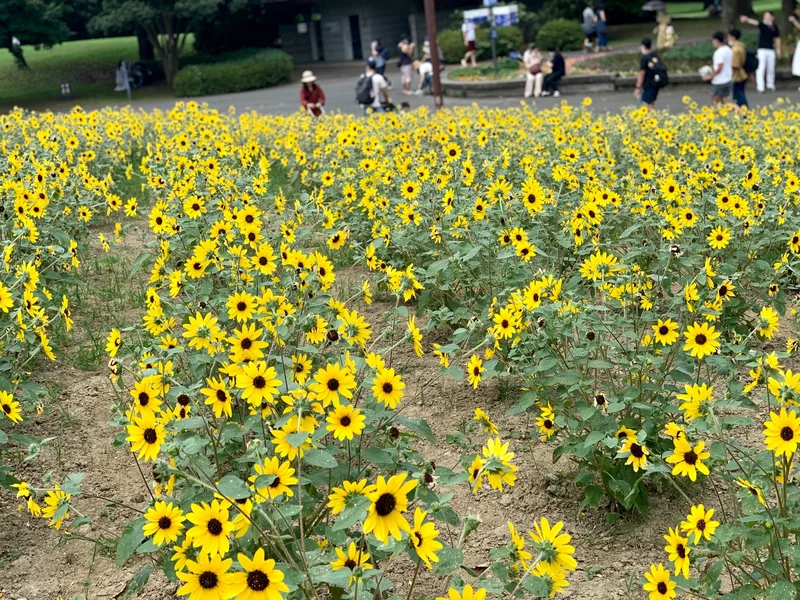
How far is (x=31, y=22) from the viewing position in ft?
83.7

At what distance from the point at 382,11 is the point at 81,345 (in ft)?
113

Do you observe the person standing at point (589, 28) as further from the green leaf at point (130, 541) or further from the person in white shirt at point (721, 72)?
the green leaf at point (130, 541)

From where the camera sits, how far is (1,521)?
325cm

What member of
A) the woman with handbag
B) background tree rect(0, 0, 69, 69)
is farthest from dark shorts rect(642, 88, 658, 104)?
background tree rect(0, 0, 69, 69)

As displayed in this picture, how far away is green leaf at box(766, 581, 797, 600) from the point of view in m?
2.15

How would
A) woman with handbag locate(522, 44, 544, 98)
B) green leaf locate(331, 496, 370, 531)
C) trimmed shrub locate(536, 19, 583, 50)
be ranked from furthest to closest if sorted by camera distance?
trimmed shrub locate(536, 19, 583, 50) < woman with handbag locate(522, 44, 544, 98) < green leaf locate(331, 496, 370, 531)

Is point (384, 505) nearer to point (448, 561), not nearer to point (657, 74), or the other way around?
point (448, 561)

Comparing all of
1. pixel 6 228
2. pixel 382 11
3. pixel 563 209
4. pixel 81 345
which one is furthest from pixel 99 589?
pixel 382 11

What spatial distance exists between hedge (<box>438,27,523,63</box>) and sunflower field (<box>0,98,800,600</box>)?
22.5 meters

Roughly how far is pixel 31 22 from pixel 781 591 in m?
27.0

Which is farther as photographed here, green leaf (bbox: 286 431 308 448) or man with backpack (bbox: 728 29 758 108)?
man with backpack (bbox: 728 29 758 108)

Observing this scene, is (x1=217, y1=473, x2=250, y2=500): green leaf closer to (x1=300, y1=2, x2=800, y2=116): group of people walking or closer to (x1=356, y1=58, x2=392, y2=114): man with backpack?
(x1=300, y1=2, x2=800, y2=116): group of people walking

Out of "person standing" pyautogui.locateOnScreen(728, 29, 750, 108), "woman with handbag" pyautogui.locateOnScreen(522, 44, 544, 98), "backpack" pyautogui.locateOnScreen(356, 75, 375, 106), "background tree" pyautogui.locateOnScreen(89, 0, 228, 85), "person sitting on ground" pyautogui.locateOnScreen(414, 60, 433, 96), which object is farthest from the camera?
"background tree" pyautogui.locateOnScreen(89, 0, 228, 85)

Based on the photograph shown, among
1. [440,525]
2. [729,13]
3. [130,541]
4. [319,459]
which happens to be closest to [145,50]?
[729,13]
